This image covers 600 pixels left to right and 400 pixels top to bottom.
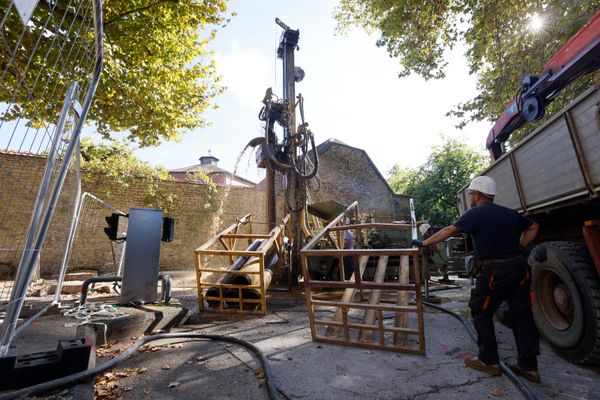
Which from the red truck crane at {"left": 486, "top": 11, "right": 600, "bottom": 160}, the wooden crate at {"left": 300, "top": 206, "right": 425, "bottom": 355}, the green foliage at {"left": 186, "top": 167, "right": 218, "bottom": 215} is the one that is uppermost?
the green foliage at {"left": 186, "top": 167, "right": 218, "bottom": 215}

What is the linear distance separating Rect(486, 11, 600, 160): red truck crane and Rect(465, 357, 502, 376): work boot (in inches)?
150

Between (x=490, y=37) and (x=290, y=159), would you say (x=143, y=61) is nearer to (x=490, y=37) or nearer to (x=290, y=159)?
(x=290, y=159)

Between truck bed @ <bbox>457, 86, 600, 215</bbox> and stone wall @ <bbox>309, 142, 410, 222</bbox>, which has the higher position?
stone wall @ <bbox>309, 142, 410, 222</bbox>

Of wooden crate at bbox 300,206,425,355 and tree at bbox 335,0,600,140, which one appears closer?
wooden crate at bbox 300,206,425,355

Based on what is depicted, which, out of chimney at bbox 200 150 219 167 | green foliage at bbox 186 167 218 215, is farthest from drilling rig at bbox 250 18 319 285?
chimney at bbox 200 150 219 167

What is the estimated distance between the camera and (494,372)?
279 centimetres

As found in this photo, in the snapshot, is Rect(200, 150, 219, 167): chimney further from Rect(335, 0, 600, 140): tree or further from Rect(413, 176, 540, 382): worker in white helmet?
Rect(413, 176, 540, 382): worker in white helmet

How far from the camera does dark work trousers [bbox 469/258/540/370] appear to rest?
2.79 metres

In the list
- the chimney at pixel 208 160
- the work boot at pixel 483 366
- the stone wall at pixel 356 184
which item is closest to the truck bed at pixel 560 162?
the work boot at pixel 483 366

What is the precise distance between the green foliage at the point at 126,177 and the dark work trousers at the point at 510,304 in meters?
13.1

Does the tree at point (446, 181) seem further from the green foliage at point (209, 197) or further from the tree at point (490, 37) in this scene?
the green foliage at point (209, 197)

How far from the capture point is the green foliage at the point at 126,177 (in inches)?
491

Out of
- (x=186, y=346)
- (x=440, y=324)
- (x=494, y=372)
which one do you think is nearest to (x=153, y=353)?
(x=186, y=346)

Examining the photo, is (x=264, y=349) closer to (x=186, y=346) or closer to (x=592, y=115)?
(x=186, y=346)
